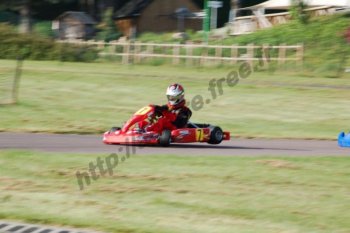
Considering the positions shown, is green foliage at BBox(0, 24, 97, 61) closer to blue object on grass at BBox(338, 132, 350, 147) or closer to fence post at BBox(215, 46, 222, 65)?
fence post at BBox(215, 46, 222, 65)

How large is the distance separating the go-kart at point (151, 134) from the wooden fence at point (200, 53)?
19.2m

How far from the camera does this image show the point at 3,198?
9719 millimetres

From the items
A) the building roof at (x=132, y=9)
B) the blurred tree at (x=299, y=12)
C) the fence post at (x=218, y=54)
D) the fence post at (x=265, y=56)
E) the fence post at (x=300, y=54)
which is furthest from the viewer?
the building roof at (x=132, y=9)

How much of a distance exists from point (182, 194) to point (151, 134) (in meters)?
5.41

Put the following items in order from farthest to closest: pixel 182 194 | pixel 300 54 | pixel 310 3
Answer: pixel 310 3 → pixel 300 54 → pixel 182 194

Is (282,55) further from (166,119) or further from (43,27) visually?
(43,27)

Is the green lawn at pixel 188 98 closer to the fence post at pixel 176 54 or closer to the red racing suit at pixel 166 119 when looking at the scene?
the red racing suit at pixel 166 119

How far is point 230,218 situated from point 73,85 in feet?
65.2

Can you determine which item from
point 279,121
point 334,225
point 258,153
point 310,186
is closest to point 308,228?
point 334,225

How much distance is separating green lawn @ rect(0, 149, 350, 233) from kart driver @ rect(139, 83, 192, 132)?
2.95 meters

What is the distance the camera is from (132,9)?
69.8 meters

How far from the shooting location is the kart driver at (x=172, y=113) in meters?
15.6

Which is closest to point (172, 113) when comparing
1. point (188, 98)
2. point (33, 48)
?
point (188, 98)

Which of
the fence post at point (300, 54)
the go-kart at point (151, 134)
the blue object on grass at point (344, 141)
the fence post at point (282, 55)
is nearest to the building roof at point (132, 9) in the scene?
the fence post at point (282, 55)
